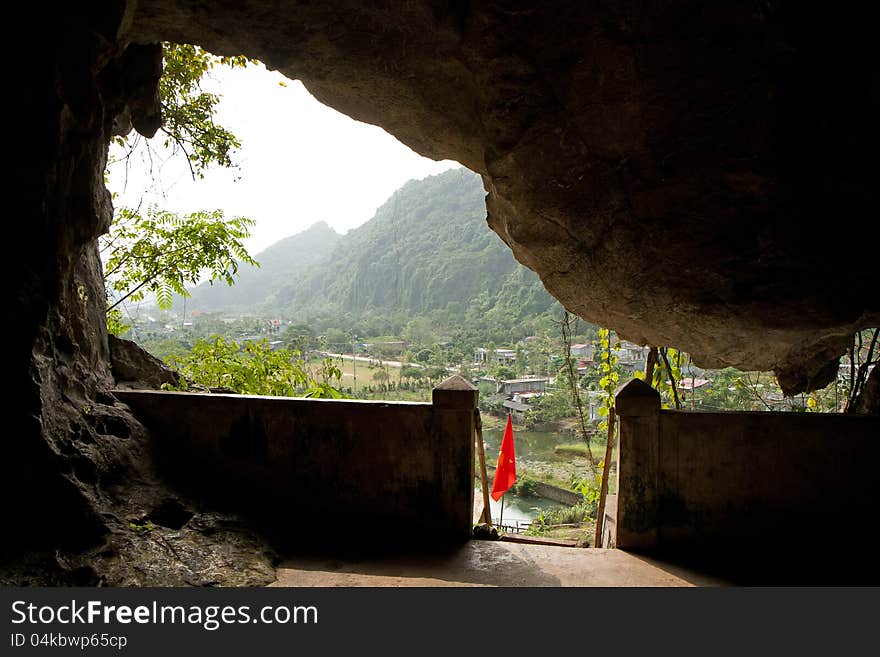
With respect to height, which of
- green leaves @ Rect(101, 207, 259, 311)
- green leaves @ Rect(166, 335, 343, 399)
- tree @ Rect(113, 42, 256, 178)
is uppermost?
tree @ Rect(113, 42, 256, 178)

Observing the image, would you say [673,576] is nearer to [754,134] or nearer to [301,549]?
[301,549]

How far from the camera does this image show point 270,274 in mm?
29938

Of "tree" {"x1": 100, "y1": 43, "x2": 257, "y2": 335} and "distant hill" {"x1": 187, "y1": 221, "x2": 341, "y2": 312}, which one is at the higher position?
"distant hill" {"x1": 187, "y1": 221, "x2": 341, "y2": 312}

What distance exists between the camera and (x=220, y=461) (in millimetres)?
4758

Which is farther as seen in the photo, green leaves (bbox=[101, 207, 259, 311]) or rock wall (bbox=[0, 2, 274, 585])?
green leaves (bbox=[101, 207, 259, 311])

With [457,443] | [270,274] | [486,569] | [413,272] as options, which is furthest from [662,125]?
[270,274]

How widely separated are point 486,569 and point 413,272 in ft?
64.2

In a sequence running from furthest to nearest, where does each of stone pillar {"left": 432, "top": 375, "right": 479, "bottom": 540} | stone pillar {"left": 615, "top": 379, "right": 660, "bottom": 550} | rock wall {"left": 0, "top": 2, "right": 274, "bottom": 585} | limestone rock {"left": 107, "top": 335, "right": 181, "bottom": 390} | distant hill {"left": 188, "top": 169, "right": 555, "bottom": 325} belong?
distant hill {"left": 188, "top": 169, "right": 555, "bottom": 325} → limestone rock {"left": 107, "top": 335, "right": 181, "bottom": 390} → stone pillar {"left": 432, "top": 375, "right": 479, "bottom": 540} → stone pillar {"left": 615, "top": 379, "right": 660, "bottom": 550} → rock wall {"left": 0, "top": 2, "right": 274, "bottom": 585}

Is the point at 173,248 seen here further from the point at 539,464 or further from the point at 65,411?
the point at 539,464

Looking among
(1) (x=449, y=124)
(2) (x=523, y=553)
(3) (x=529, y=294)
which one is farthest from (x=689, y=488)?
(3) (x=529, y=294)

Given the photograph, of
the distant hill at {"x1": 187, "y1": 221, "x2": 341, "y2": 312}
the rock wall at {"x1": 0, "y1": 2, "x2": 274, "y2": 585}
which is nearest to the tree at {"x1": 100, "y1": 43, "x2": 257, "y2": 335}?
the rock wall at {"x1": 0, "y1": 2, "x2": 274, "y2": 585}

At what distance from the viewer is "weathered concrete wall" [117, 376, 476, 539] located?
4.42 metres

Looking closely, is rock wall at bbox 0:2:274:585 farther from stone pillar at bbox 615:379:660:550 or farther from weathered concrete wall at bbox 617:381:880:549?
weathered concrete wall at bbox 617:381:880:549

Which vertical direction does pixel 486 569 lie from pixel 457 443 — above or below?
below
